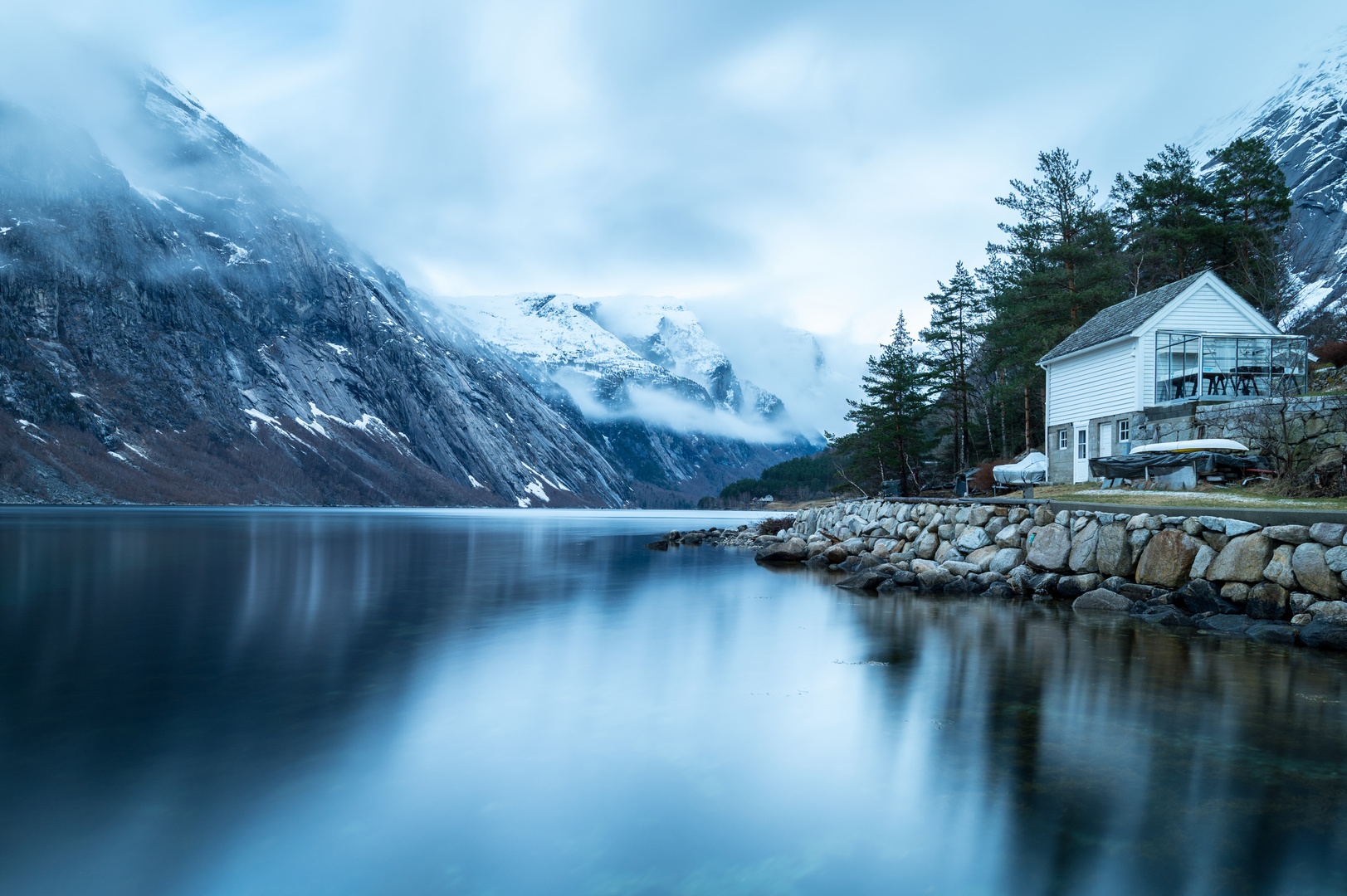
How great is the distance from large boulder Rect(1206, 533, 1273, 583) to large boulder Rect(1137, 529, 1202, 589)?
24.4 inches

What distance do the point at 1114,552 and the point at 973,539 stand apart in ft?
17.7

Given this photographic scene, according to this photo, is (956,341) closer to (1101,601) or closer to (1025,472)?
(1025,472)

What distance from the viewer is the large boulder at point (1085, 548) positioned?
20.4m

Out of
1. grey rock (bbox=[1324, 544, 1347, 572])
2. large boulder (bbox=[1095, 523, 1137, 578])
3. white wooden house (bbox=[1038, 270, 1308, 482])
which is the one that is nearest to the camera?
grey rock (bbox=[1324, 544, 1347, 572])

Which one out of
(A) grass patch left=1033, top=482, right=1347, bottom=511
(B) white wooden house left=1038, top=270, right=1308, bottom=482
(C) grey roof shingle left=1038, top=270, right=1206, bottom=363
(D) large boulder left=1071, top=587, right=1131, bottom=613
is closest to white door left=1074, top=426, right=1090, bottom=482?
(B) white wooden house left=1038, top=270, right=1308, bottom=482

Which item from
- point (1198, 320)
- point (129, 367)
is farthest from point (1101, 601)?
point (129, 367)

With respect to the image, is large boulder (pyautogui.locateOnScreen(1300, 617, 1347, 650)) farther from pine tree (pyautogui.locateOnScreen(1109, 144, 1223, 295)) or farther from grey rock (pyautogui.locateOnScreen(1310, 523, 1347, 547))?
pine tree (pyautogui.locateOnScreen(1109, 144, 1223, 295))

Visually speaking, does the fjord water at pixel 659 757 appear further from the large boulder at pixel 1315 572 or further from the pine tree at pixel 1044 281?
the pine tree at pixel 1044 281

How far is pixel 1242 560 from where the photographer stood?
1659 cm

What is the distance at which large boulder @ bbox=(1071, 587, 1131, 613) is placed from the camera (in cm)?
1889

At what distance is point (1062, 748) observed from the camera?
363 inches

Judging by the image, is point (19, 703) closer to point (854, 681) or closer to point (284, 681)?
point (284, 681)

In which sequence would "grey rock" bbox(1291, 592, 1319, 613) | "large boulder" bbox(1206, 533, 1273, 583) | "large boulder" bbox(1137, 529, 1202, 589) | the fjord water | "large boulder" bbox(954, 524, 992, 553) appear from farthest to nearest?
"large boulder" bbox(954, 524, 992, 553) < "large boulder" bbox(1137, 529, 1202, 589) < "large boulder" bbox(1206, 533, 1273, 583) < "grey rock" bbox(1291, 592, 1319, 613) < the fjord water

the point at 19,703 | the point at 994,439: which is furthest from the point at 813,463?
the point at 19,703
